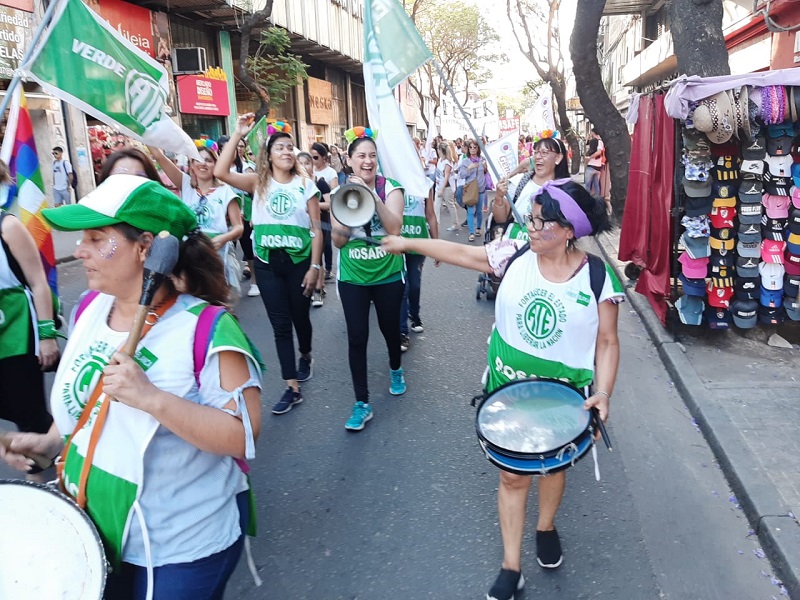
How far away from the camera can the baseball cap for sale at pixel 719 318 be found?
230 inches

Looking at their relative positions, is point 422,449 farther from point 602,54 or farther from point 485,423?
point 602,54

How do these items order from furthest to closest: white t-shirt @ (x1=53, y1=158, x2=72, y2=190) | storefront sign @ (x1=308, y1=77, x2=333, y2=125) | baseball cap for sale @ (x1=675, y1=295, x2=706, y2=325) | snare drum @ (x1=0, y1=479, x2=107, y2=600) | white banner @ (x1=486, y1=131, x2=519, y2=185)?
1. storefront sign @ (x1=308, y1=77, x2=333, y2=125)
2. white t-shirt @ (x1=53, y1=158, x2=72, y2=190)
3. white banner @ (x1=486, y1=131, x2=519, y2=185)
4. baseball cap for sale @ (x1=675, y1=295, x2=706, y2=325)
5. snare drum @ (x1=0, y1=479, x2=107, y2=600)

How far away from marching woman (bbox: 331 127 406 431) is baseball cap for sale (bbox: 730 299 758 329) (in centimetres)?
306

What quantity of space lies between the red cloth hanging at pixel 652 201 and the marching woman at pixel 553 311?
3598mm

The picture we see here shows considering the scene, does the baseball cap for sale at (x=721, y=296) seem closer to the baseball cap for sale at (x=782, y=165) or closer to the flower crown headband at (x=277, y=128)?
the baseball cap for sale at (x=782, y=165)

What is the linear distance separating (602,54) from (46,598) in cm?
5329

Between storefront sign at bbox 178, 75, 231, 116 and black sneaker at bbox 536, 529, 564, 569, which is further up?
storefront sign at bbox 178, 75, 231, 116

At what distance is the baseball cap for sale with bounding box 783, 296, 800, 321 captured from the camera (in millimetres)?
5625

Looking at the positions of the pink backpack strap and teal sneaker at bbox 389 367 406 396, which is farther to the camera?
teal sneaker at bbox 389 367 406 396

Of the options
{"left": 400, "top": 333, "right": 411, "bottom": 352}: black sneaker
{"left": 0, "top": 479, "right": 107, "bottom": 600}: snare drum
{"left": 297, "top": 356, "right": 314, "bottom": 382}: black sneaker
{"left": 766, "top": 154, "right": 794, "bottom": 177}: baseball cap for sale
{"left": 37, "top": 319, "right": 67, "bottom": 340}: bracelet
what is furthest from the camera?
{"left": 400, "top": 333, "right": 411, "bottom": 352}: black sneaker

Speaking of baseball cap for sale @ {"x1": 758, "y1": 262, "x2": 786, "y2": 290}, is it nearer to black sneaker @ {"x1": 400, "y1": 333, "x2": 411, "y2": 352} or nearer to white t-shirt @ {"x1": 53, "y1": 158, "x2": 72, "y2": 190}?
black sneaker @ {"x1": 400, "y1": 333, "x2": 411, "y2": 352}

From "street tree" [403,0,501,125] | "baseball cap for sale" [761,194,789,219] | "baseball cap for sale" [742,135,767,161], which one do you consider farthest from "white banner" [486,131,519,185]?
"street tree" [403,0,501,125]

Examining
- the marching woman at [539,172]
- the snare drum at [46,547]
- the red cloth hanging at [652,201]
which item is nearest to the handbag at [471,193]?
the red cloth hanging at [652,201]

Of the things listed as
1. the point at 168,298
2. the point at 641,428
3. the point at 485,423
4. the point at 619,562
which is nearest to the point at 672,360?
the point at 641,428
